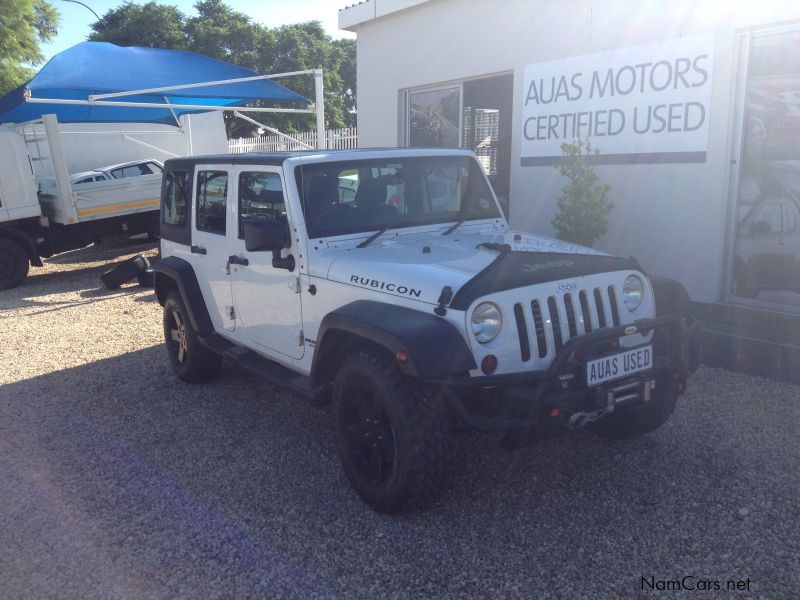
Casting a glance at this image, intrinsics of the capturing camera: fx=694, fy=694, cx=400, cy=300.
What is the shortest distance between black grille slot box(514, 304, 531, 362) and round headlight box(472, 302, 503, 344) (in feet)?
0.30

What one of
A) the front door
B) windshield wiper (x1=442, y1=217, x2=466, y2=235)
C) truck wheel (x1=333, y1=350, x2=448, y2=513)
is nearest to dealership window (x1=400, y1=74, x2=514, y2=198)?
windshield wiper (x1=442, y1=217, x2=466, y2=235)

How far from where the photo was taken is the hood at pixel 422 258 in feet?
11.2

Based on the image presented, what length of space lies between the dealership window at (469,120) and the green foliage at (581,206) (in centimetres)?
216

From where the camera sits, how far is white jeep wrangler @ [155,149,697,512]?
3168 millimetres

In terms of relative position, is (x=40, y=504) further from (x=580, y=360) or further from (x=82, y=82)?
(x=82, y=82)

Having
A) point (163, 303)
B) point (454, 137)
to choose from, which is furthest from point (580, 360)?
point (454, 137)

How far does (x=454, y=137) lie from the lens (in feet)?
31.2

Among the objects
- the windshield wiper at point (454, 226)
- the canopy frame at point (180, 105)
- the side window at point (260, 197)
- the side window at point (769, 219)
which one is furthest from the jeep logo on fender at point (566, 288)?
the canopy frame at point (180, 105)

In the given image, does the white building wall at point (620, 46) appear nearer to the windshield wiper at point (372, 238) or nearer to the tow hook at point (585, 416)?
the windshield wiper at point (372, 238)

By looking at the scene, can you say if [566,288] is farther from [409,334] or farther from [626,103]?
[626,103]

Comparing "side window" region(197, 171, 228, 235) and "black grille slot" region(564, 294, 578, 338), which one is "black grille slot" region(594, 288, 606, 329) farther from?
"side window" region(197, 171, 228, 235)

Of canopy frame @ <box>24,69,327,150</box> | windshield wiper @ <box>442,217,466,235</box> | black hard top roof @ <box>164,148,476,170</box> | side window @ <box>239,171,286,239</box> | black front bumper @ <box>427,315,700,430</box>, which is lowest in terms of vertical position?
black front bumper @ <box>427,315,700,430</box>

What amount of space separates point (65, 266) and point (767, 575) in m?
12.8

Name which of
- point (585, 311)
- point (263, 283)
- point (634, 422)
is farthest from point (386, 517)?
point (263, 283)
